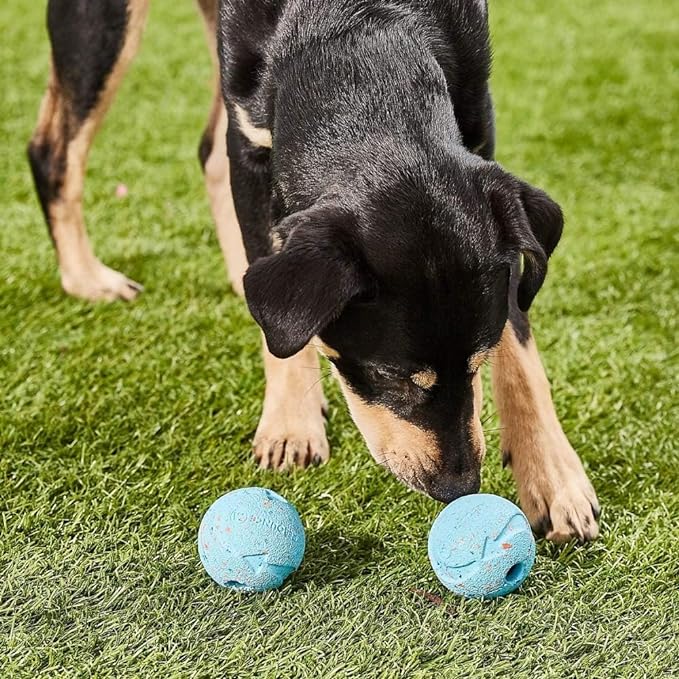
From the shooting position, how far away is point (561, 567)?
2.40m

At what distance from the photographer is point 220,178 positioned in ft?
12.8

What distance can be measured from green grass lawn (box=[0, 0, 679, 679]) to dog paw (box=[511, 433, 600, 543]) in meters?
0.05

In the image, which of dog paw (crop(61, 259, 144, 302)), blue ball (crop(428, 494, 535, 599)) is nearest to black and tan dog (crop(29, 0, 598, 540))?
blue ball (crop(428, 494, 535, 599))

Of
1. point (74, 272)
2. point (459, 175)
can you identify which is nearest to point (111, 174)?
point (74, 272)

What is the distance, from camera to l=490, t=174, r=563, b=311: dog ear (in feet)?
7.20

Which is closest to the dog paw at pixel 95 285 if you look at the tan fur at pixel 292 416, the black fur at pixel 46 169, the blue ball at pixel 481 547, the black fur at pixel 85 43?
the black fur at pixel 46 169

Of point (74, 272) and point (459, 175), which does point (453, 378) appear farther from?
point (74, 272)

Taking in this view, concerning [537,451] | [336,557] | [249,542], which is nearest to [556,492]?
[537,451]

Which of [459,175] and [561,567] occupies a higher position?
[459,175]

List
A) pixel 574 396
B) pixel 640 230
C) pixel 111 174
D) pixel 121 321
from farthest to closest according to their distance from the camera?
pixel 111 174
pixel 640 230
pixel 121 321
pixel 574 396

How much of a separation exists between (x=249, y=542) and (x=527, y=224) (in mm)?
866

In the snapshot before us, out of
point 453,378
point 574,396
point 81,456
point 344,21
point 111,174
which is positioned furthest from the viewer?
point 111,174

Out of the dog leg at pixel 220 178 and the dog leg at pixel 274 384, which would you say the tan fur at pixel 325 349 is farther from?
the dog leg at pixel 220 178

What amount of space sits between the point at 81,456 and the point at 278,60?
3.72ft
